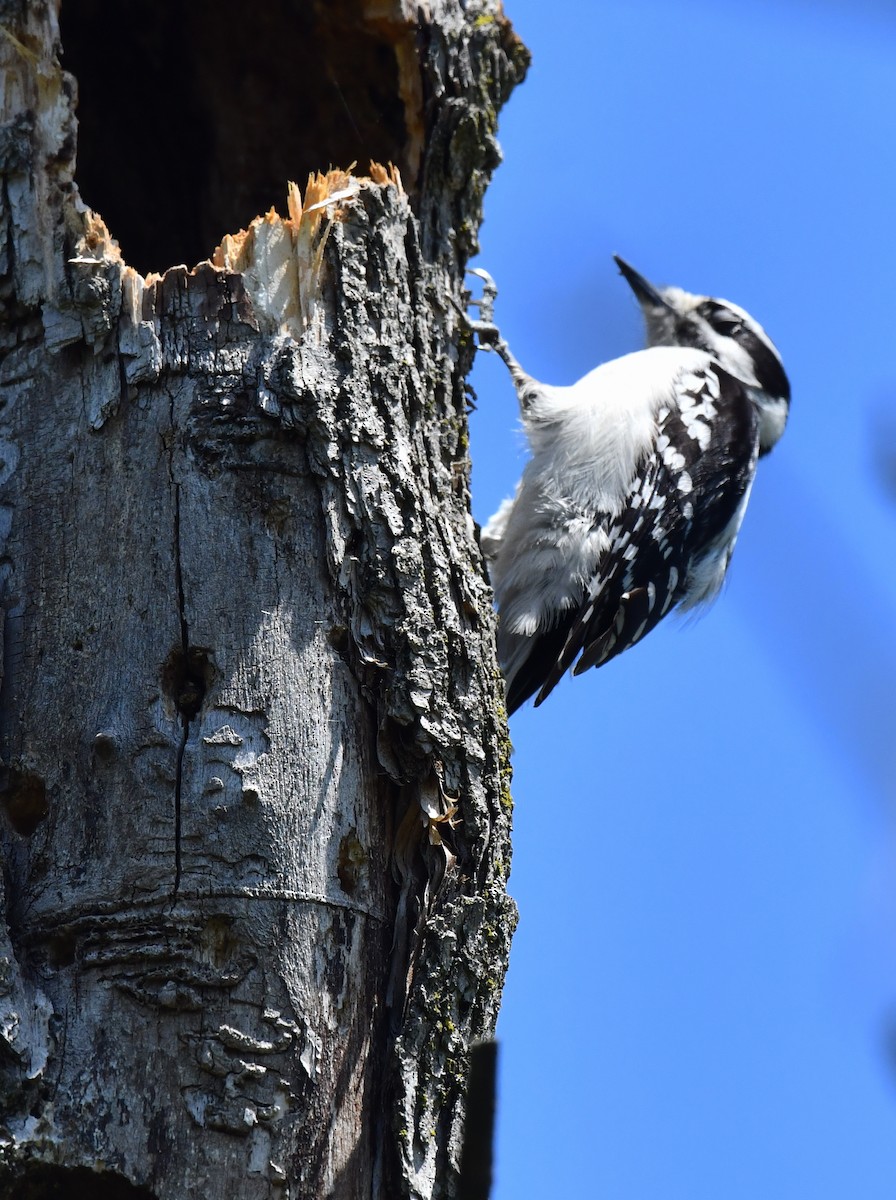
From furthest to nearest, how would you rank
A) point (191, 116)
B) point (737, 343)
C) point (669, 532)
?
point (737, 343) → point (669, 532) → point (191, 116)

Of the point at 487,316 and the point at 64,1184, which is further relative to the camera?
the point at 487,316

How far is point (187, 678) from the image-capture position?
97.9 inches

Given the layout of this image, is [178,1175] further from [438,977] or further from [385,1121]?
[438,977]

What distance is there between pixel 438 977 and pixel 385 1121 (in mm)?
256

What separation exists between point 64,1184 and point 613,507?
2.72 m

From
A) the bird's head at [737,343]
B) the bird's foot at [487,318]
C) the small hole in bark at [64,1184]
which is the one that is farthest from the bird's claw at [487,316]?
the small hole in bark at [64,1184]

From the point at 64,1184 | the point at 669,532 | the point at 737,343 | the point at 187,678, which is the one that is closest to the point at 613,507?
the point at 669,532

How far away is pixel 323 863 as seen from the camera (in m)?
2.39

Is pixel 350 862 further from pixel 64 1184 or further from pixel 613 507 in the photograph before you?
pixel 613 507

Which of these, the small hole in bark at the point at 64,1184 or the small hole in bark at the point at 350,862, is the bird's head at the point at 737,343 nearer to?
the small hole in bark at the point at 350,862

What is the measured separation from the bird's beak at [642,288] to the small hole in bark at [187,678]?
11.9 ft

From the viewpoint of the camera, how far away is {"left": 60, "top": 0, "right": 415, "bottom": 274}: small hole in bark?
13.1 feet

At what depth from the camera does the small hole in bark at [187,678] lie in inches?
96.9

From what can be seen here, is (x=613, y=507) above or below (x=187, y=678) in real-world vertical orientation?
above
